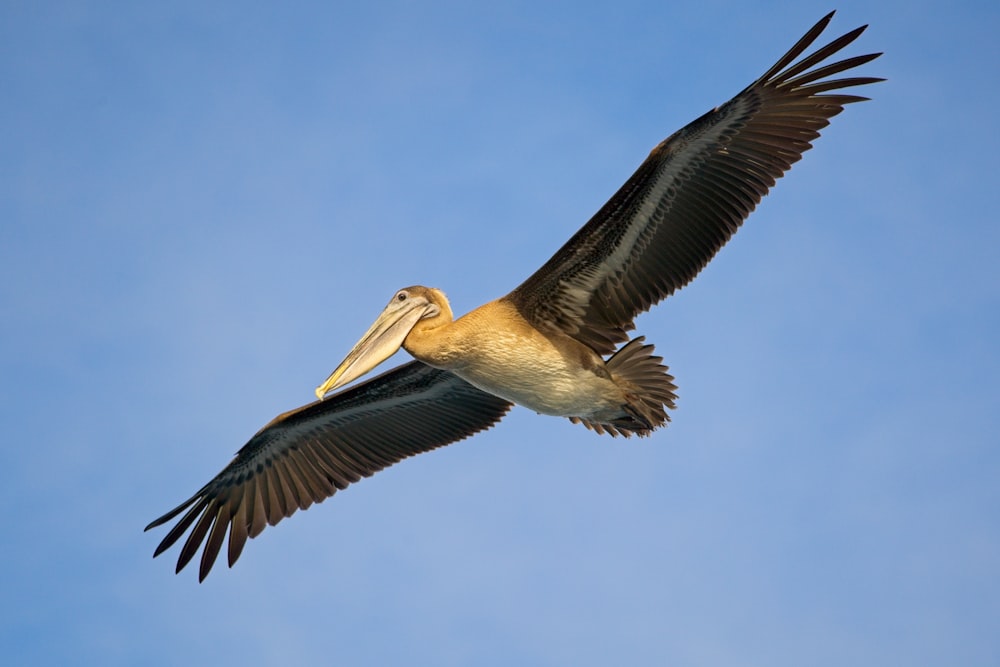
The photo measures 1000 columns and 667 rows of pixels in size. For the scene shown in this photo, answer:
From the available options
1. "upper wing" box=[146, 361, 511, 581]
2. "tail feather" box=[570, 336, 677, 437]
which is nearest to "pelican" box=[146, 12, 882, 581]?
"tail feather" box=[570, 336, 677, 437]

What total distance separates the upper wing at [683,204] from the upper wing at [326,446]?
6.37 feet

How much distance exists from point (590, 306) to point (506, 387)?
1030 millimetres

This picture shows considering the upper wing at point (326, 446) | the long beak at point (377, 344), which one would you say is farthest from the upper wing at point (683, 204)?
the upper wing at point (326, 446)

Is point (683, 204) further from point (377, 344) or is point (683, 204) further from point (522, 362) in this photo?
point (377, 344)

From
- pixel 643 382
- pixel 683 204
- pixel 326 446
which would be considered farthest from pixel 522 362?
pixel 326 446

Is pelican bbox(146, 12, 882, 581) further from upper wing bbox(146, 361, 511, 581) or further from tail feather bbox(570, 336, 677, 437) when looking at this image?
upper wing bbox(146, 361, 511, 581)

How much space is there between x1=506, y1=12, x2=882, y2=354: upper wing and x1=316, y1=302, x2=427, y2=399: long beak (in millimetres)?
960

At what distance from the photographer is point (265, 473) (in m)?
12.7

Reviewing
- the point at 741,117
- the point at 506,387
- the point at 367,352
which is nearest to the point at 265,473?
the point at 367,352

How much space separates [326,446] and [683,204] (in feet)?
15.2

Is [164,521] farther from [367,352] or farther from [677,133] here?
[677,133]

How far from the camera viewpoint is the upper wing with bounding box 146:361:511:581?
12.3m

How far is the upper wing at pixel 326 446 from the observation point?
1227 cm

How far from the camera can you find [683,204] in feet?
34.3
